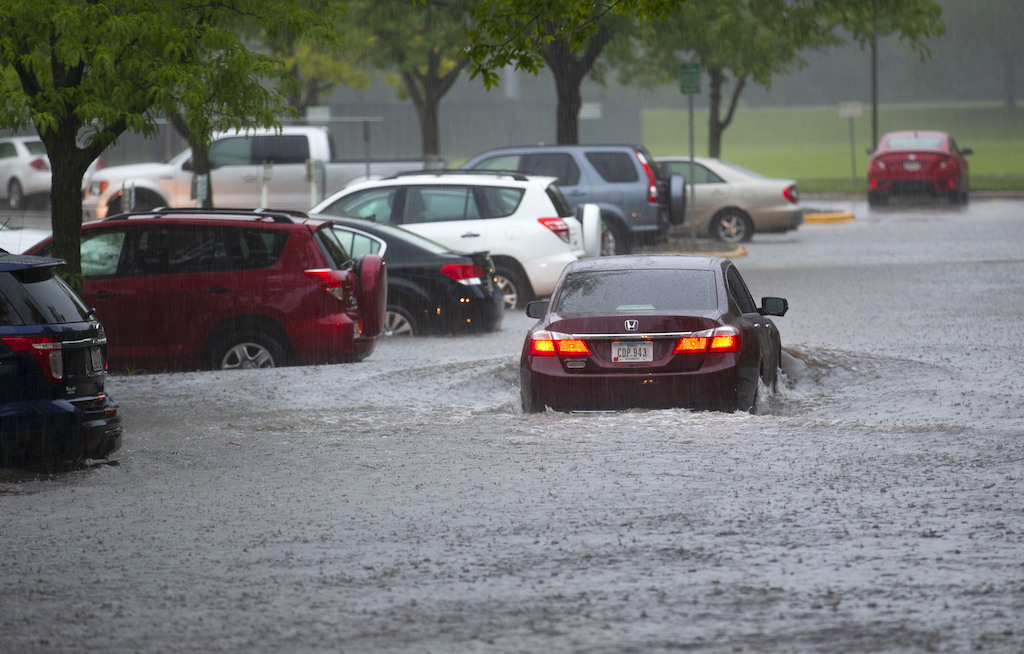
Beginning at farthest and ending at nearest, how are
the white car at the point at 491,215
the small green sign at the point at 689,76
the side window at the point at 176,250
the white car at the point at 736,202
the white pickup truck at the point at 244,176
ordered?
the white car at the point at 736,202 < the white pickup truck at the point at 244,176 < the small green sign at the point at 689,76 < the white car at the point at 491,215 < the side window at the point at 176,250

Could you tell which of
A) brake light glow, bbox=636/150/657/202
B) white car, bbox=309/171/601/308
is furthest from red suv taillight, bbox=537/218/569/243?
brake light glow, bbox=636/150/657/202

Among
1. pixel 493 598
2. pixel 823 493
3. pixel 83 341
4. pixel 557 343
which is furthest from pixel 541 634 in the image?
pixel 557 343

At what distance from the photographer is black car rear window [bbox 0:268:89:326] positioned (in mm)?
8344

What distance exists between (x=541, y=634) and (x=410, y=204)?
13.2m

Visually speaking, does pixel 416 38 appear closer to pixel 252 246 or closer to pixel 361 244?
pixel 361 244

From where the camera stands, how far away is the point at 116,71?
483 inches

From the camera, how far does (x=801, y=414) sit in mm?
11164

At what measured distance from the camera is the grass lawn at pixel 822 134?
3108 inches

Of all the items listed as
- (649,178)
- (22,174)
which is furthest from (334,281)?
(22,174)

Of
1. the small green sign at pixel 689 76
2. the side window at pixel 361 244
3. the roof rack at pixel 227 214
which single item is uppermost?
the small green sign at pixel 689 76

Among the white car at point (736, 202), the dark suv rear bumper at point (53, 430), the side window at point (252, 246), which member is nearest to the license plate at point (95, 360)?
the dark suv rear bumper at point (53, 430)

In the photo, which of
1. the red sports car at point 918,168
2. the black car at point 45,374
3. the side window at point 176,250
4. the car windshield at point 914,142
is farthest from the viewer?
the car windshield at point 914,142

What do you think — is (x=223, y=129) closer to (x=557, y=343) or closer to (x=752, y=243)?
(x=557, y=343)

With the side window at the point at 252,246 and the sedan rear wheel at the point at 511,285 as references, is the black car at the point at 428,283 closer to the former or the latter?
the sedan rear wheel at the point at 511,285
